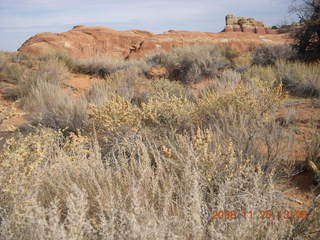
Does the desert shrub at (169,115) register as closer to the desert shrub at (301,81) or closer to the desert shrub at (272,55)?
the desert shrub at (301,81)

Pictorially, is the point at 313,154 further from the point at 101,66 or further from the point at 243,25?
the point at 243,25

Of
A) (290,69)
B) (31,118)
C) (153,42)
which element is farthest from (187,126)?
(153,42)

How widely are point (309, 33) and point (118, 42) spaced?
13.8 meters

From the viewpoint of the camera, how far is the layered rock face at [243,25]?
36216mm

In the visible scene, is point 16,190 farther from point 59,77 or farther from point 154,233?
point 59,77

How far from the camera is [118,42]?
813 inches

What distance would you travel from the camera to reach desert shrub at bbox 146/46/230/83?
935 centimetres

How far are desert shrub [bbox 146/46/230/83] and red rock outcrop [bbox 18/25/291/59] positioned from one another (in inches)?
200

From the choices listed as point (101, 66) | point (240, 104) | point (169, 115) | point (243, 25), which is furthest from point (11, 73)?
point (243, 25)

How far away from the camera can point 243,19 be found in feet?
133

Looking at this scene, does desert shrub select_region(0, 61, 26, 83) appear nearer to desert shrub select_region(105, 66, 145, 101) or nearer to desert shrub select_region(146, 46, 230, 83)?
desert shrub select_region(105, 66, 145, 101)

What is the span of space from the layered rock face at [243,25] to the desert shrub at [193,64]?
27.2 meters

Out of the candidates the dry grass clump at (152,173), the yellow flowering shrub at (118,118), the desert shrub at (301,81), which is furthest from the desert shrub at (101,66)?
the yellow flowering shrub at (118,118)

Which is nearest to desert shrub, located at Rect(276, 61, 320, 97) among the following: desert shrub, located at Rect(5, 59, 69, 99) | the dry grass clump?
the dry grass clump
